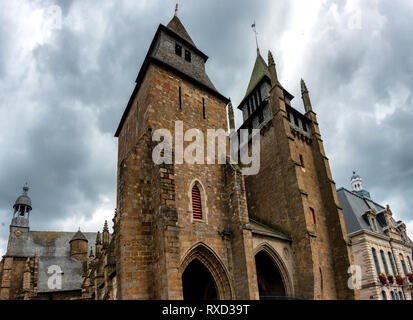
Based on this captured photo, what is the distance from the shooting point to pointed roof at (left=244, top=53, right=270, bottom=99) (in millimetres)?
27178

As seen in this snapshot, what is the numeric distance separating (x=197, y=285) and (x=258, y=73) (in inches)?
816

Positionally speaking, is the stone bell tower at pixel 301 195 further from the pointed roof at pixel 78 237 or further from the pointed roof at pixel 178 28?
the pointed roof at pixel 78 237

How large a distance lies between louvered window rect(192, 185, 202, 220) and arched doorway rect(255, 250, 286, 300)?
212 inches

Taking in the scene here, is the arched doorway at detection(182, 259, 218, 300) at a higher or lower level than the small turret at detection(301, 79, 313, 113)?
lower

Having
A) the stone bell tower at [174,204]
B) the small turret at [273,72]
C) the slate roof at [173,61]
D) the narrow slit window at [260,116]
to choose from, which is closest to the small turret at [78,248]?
the slate roof at [173,61]

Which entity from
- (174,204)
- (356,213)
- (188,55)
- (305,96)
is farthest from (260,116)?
(174,204)

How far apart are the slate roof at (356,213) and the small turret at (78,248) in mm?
30970

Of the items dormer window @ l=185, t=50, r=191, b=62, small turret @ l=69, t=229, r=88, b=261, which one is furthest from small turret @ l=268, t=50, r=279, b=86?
small turret @ l=69, t=229, r=88, b=261

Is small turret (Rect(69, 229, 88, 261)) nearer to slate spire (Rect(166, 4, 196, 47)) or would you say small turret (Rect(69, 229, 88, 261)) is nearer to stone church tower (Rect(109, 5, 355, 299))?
stone church tower (Rect(109, 5, 355, 299))

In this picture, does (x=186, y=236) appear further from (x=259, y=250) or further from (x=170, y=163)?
(x=259, y=250)

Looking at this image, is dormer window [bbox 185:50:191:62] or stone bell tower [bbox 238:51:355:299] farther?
dormer window [bbox 185:50:191:62]

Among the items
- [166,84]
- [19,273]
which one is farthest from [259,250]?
[19,273]

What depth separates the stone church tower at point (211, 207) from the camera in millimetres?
11500

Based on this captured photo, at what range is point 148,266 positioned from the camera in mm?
11492
